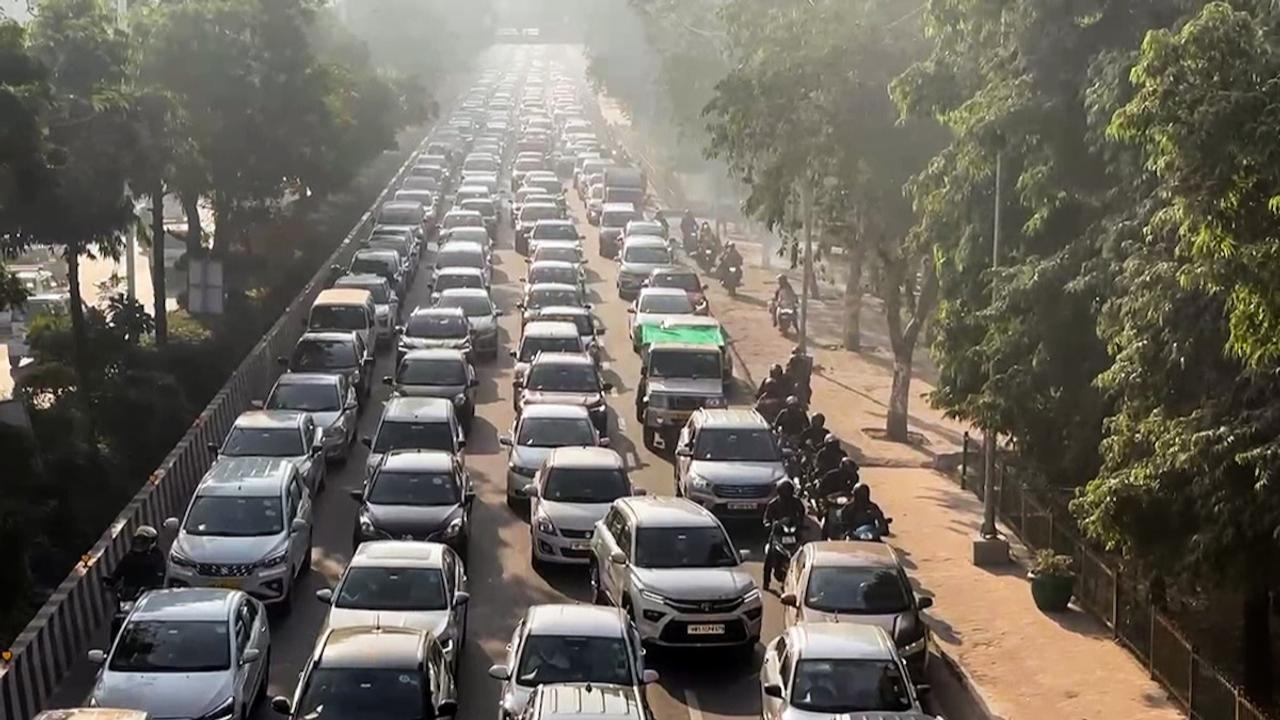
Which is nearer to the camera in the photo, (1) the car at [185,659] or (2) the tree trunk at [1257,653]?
(1) the car at [185,659]

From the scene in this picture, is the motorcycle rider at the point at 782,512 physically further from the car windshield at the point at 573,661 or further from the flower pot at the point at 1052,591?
the car windshield at the point at 573,661

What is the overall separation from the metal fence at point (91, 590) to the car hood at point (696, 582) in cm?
624

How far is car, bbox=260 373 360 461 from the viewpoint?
98.2 ft

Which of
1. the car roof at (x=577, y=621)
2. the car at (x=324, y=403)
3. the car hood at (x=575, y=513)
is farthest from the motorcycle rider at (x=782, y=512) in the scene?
the car at (x=324, y=403)

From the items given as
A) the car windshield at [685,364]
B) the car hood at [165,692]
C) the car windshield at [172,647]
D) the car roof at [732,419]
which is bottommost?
the car hood at [165,692]

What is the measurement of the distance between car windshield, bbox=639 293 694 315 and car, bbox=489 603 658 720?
82.7ft

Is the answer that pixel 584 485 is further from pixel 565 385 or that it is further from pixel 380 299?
pixel 380 299

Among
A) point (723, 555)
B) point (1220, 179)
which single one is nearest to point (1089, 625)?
point (723, 555)

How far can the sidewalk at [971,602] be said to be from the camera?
64.3 ft

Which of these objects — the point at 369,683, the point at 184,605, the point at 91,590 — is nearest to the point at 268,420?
the point at 91,590

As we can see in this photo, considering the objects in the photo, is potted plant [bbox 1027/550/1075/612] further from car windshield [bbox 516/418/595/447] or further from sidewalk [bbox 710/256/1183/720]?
car windshield [bbox 516/418/595/447]

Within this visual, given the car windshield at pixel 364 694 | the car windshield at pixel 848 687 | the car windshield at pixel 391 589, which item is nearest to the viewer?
the car windshield at pixel 364 694

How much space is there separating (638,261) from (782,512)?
95.9 ft

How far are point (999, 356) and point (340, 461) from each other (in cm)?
1204
